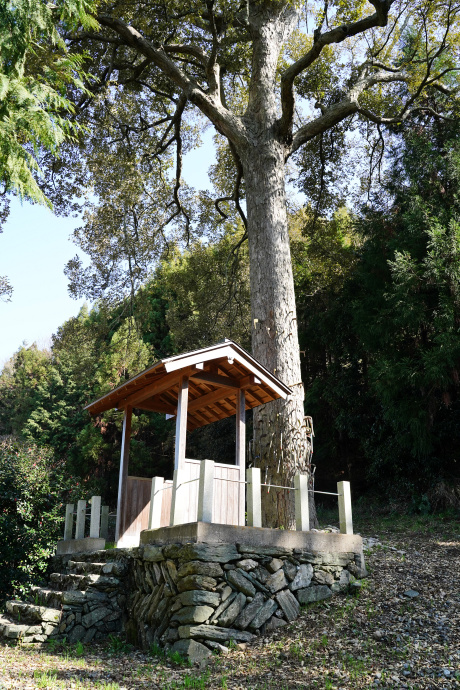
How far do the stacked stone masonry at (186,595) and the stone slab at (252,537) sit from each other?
7 centimetres

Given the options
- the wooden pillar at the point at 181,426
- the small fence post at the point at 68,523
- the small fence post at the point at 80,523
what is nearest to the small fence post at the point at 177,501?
the wooden pillar at the point at 181,426

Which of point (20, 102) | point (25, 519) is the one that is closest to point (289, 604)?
point (25, 519)

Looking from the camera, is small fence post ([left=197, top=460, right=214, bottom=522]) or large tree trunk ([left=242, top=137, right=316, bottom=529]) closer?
small fence post ([left=197, top=460, right=214, bottom=522])

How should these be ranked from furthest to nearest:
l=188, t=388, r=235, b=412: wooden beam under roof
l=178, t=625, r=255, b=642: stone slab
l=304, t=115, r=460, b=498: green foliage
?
1. l=304, t=115, r=460, b=498: green foliage
2. l=188, t=388, r=235, b=412: wooden beam under roof
3. l=178, t=625, r=255, b=642: stone slab

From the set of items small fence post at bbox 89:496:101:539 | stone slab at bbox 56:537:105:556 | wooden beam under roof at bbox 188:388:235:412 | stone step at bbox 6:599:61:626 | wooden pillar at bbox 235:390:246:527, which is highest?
wooden beam under roof at bbox 188:388:235:412

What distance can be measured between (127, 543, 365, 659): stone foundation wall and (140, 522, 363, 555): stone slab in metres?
0.07

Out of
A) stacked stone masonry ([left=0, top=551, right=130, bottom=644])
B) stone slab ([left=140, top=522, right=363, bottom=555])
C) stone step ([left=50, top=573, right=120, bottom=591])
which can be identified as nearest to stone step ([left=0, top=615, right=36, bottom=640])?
stacked stone masonry ([left=0, top=551, right=130, bottom=644])

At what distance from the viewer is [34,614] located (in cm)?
690

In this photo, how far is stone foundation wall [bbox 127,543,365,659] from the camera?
5.62 m

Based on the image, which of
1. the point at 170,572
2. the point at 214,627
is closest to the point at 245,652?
the point at 214,627

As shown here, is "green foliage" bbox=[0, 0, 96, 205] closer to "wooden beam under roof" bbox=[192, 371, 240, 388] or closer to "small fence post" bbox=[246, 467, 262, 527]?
"wooden beam under roof" bbox=[192, 371, 240, 388]

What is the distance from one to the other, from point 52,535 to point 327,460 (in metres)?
9.41

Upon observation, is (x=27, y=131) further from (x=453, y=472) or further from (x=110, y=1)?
(x=453, y=472)

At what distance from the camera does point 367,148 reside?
51.4 feet
